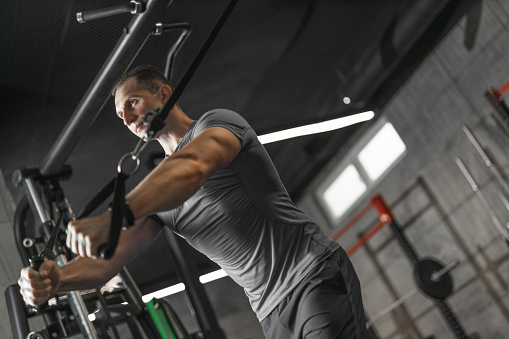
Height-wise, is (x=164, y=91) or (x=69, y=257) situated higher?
(x=69, y=257)

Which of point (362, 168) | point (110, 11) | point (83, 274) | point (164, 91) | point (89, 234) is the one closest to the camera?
point (89, 234)

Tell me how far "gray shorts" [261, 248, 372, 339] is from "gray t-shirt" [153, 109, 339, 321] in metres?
0.03

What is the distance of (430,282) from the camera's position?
592 centimetres

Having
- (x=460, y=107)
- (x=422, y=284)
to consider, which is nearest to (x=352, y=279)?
(x=422, y=284)

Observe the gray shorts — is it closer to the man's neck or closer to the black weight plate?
the man's neck

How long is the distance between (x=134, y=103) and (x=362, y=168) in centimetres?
599

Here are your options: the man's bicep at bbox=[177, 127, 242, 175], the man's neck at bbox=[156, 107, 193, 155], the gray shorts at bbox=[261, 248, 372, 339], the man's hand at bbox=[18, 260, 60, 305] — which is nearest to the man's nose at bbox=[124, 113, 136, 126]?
the man's neck at bbox=[156, 107, 193, 155]

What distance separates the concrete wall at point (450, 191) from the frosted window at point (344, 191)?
41cm

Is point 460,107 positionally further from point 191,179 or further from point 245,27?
point 191,179

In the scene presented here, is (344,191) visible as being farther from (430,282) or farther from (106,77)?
(106,77)

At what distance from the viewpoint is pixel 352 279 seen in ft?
5.89

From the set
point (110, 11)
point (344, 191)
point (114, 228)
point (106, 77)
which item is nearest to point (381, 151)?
point (344, 191)

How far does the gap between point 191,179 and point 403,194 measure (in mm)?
6001

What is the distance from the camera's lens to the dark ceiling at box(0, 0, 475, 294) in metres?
4.23
